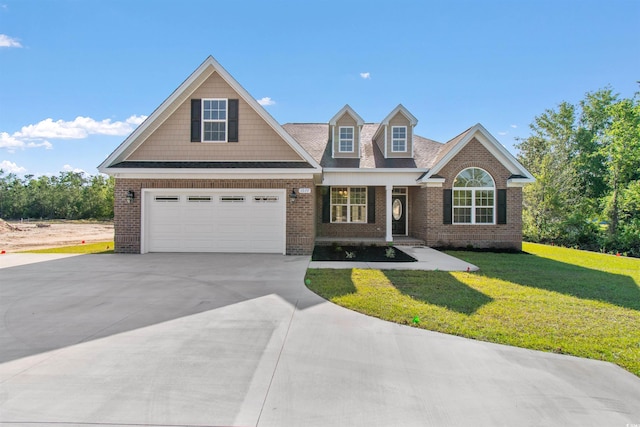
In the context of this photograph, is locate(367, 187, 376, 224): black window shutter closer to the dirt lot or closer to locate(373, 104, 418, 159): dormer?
locate(373, 104, 418, 159): dormer

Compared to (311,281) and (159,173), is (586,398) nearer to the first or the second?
(311,281)

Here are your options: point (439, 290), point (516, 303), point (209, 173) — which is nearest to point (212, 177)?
point (209, 173)

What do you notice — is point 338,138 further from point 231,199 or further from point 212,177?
point 212,177

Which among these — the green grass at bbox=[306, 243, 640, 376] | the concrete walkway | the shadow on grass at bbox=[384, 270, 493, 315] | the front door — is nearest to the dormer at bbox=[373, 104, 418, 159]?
the front door

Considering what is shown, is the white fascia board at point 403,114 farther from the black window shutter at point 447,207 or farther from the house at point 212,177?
the house at point 212,177

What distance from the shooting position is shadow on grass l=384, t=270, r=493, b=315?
5.53 m

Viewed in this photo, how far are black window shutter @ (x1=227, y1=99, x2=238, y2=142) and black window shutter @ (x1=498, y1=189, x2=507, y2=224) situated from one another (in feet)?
36.1

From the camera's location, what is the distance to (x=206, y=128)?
38.2 ft

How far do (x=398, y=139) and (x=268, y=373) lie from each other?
13.7 meters

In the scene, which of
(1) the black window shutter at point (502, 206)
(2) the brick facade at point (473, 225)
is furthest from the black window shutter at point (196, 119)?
(1) the black window shutter at point (502, 206)

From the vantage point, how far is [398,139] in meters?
15.1

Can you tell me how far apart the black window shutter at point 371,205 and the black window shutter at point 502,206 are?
5.32m

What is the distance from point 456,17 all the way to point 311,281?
10156 millimetres

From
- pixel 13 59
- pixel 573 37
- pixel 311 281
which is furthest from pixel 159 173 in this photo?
pixel 573 37
